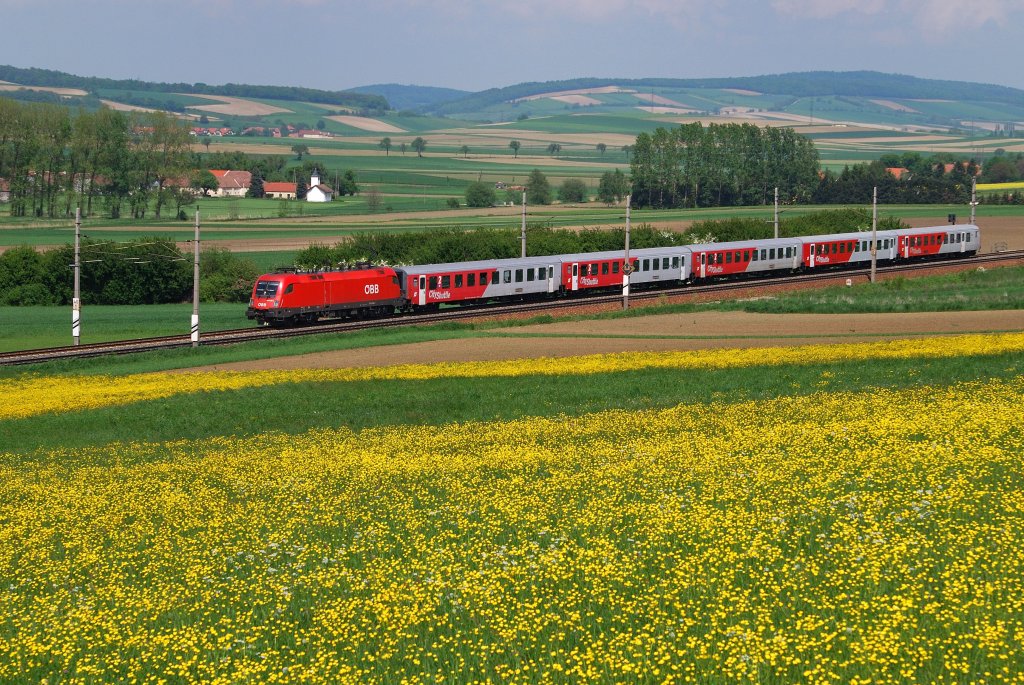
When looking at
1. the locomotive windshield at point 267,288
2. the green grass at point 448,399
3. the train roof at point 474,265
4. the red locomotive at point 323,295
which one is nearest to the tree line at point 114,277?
the red locomotive at point 323,295

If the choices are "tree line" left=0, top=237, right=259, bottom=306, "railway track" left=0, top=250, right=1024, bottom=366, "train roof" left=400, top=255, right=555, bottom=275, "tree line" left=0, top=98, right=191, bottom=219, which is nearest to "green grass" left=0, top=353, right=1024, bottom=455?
"railway track" left=0, top=250, right=1024, bottom=366

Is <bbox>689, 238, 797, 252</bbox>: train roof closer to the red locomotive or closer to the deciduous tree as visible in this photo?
the red locomotive

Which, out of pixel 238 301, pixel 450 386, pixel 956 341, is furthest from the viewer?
pixel 238 301

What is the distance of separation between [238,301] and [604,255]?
28.1 m

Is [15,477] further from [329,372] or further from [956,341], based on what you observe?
→ [956,341]

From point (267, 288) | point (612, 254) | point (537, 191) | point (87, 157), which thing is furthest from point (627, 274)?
point (537, 191)

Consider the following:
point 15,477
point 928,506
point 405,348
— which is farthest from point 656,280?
point 928,506

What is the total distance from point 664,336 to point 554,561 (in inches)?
1500

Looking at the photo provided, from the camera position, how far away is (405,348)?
172 feet

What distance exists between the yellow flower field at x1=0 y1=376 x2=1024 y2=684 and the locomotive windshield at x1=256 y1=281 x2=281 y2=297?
3467cm

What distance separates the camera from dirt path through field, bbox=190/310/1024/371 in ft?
160

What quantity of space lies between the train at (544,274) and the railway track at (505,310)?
92 centimetres

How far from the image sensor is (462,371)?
43.2 m

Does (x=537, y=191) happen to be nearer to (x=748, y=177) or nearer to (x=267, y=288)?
(x=748, y=177)
